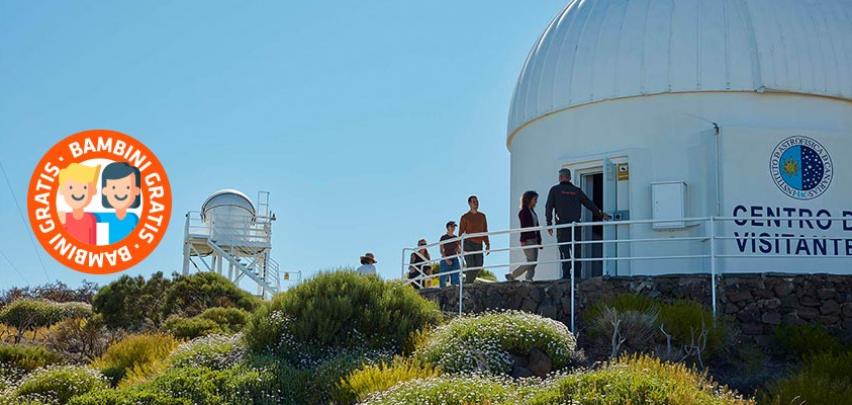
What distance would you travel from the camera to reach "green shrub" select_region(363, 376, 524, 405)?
930cm

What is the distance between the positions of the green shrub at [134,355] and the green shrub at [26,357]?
0.97 meters

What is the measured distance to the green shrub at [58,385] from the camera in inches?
478

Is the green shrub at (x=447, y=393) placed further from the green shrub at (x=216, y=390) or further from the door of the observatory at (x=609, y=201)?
the door of the observatory at (x=609, y=201)

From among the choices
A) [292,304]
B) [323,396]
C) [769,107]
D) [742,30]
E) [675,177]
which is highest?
[742,30]

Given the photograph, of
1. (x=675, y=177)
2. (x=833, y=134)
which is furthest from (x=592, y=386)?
(x=833, y=134)

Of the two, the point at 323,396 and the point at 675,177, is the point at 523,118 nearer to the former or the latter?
the point at 675,177

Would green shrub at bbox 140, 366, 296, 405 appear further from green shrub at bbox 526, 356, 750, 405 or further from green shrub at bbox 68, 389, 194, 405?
green shrub at bbox 526, 356, 750, 405

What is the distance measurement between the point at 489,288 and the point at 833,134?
5.42 meters

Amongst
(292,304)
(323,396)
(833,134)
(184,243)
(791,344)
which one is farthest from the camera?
(184,243)

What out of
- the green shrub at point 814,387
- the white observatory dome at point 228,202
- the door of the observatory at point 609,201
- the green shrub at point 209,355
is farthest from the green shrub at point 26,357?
the white observatory dome at point 228,202

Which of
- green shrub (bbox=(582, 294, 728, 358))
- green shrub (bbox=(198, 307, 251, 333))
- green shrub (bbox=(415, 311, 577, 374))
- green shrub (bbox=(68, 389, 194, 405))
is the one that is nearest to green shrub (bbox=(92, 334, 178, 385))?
green shrub (bbox=(68, 389, 194, 405))

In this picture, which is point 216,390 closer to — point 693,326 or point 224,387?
point 224,387

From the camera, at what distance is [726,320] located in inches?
476

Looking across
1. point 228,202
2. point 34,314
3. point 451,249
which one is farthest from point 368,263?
point 228,202
